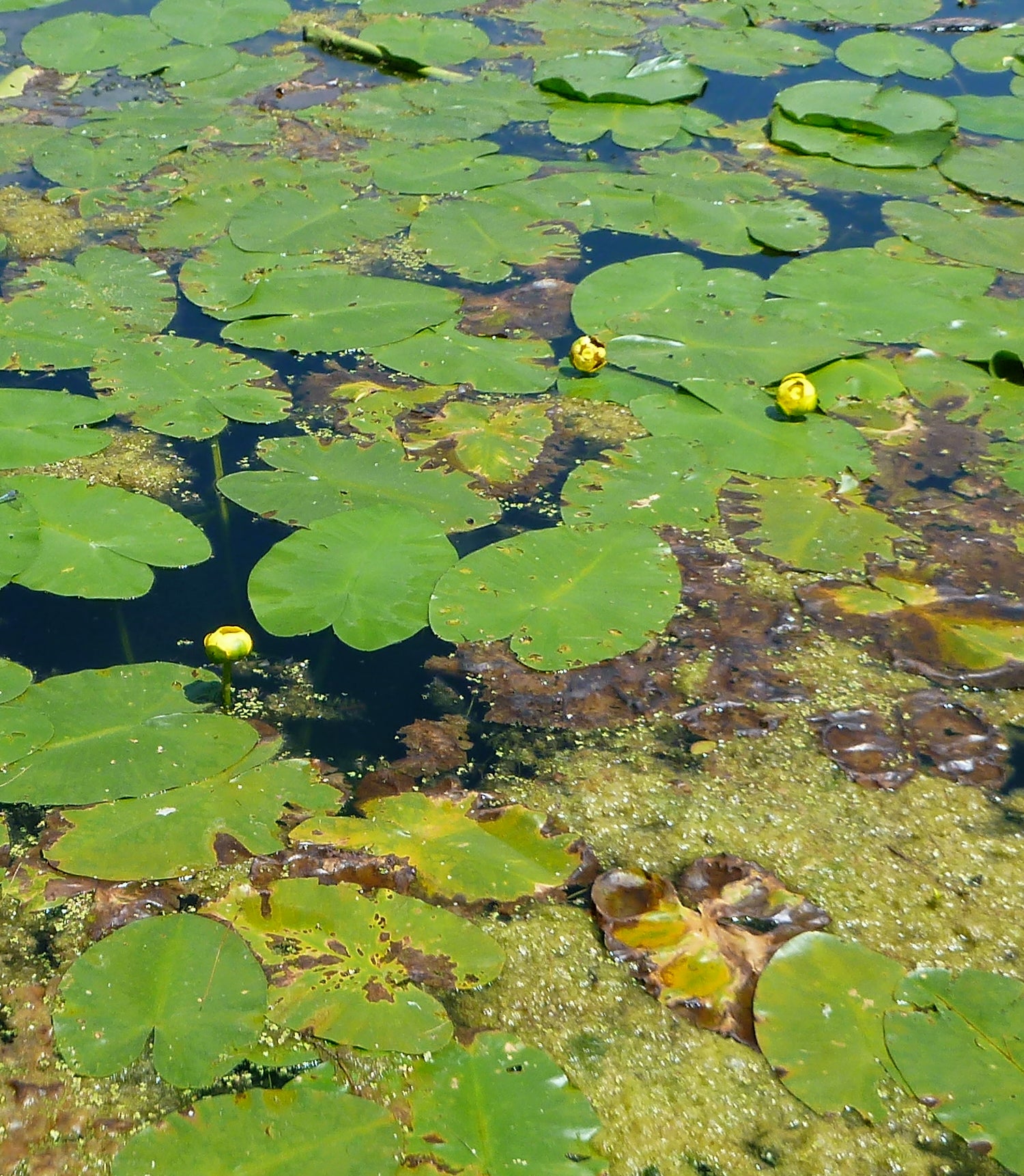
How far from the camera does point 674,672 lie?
2.64 metres

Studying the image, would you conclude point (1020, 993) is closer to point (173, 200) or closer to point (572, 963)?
point (572, 963)

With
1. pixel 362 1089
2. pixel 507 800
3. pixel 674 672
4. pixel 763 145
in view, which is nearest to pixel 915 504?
pixel 674 672

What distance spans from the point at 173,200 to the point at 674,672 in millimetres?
2917

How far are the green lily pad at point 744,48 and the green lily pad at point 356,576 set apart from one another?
367 cm

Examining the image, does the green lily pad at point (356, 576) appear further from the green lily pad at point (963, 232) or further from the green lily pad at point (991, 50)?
the green lily pad at point (991, 50)

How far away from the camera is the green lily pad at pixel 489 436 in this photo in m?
3.16

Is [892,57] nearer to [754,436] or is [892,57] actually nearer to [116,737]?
[754,436]

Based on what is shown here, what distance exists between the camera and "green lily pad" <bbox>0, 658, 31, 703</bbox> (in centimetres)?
238


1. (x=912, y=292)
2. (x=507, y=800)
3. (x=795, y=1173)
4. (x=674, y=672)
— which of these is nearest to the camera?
(x=795, y=1173)

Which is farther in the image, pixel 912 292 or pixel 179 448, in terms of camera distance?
pixel 912 292

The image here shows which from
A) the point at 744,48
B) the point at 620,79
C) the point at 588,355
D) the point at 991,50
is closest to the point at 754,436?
the point at 588,355

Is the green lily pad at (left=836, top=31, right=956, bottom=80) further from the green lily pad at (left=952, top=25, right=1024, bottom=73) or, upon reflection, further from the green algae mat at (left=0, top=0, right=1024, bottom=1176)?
the green algae mat at (left=0, top=0, right=1024, bottom=1176)

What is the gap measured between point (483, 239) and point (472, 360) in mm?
850

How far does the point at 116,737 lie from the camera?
2.30m
